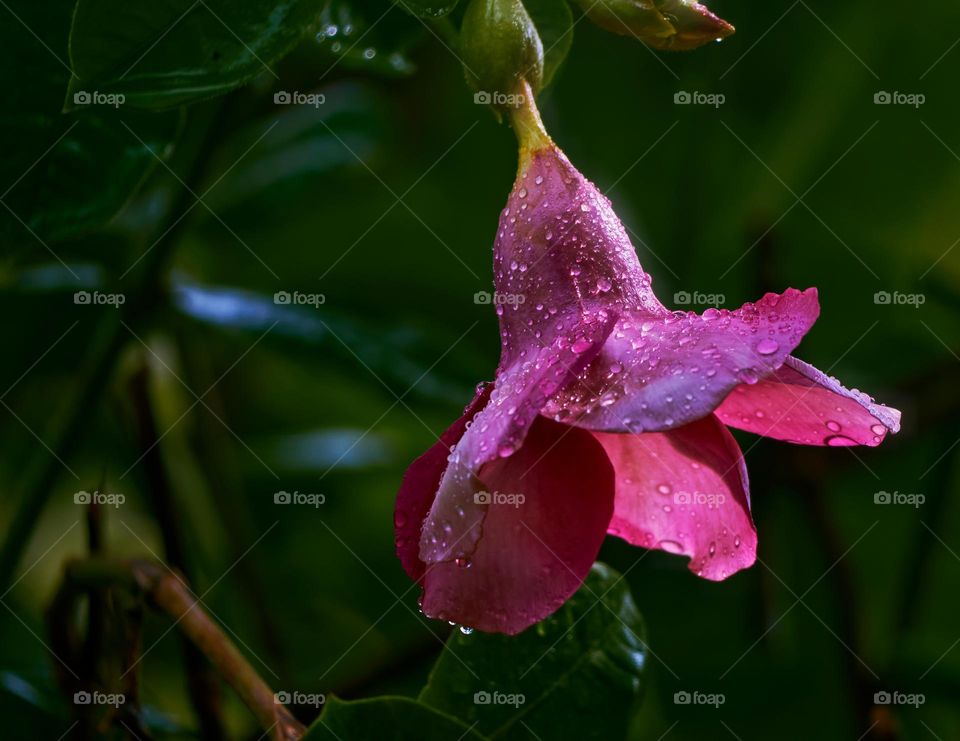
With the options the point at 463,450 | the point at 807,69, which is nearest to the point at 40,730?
the point at 463,450

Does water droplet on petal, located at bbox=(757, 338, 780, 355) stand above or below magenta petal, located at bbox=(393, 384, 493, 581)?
above

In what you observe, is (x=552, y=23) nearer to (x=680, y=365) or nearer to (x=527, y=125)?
(x=527, y=125)

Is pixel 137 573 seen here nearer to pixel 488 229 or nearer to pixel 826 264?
pixel 488 229

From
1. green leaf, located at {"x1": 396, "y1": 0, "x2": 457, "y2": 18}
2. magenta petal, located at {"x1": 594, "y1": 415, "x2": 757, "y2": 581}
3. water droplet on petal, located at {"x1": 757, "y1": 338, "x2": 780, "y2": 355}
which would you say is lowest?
magenta petal, located at {"x1": 594, "y1": 415, "x2": 757, "y2": 581}

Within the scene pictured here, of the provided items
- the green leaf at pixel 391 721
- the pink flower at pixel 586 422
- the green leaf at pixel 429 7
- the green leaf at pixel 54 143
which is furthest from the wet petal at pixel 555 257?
the green leaf at pixel 54 143

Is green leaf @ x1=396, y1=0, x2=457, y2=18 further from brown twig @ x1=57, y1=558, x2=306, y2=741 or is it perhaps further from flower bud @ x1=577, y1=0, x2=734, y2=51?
brown twig @ x1=57, y1=558, x2=306, y2=741

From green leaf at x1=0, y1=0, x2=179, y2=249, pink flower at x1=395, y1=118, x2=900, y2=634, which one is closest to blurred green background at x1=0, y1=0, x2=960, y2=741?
green leaf at x1=0, y1=0, x2=179, y2=249
